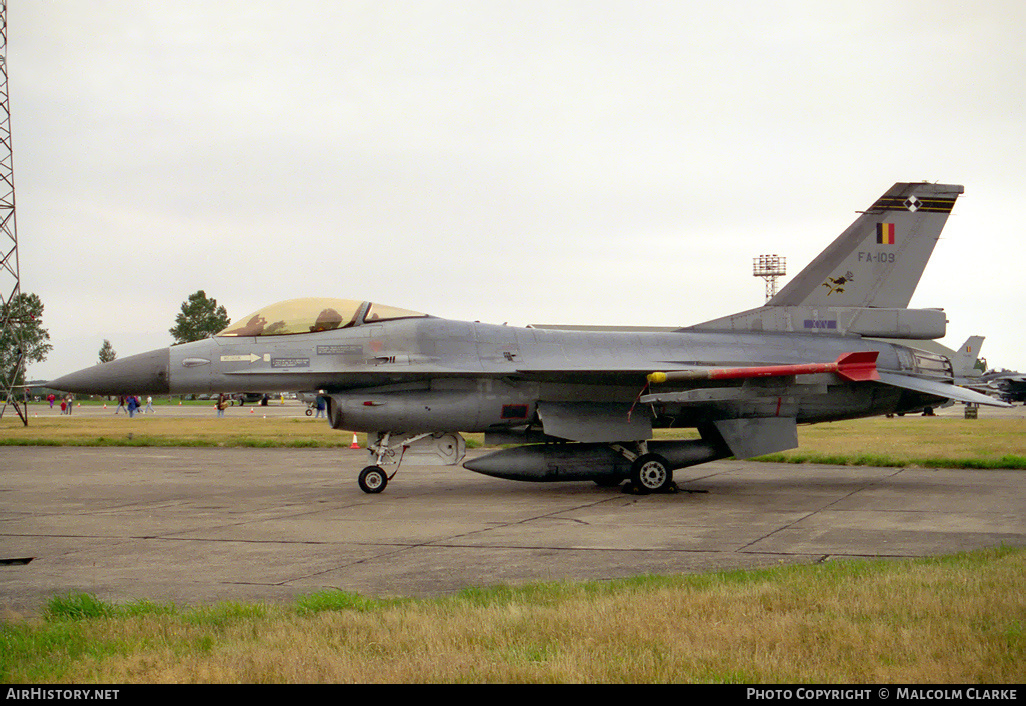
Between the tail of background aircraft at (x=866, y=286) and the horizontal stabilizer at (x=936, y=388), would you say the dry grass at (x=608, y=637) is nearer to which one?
the horizontal stabilizer at (x=936, y=388)

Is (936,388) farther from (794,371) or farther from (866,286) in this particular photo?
(794,371)

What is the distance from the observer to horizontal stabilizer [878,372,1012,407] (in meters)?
13.0

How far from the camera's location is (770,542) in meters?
8.44

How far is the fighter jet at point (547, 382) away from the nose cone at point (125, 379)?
0.02m

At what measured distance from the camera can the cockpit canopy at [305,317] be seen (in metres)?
12.8

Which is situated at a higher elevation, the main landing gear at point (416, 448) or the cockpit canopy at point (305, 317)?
the cockpit canopy at point (305, 317)

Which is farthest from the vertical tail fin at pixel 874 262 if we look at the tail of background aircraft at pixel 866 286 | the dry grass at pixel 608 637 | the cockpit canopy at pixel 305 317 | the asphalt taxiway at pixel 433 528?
the dry grass at pixel 608 637

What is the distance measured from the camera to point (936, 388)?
44.4ft

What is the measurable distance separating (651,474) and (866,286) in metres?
5.11

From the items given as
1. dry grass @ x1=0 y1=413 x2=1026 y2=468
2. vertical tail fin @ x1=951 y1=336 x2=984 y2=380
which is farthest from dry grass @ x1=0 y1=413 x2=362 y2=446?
vertical tail fin @ x1=951 y1=336 x2=984 y2=380

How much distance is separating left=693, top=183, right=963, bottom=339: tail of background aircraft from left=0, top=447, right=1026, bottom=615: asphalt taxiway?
2617 mm

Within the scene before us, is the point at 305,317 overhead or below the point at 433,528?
overhead

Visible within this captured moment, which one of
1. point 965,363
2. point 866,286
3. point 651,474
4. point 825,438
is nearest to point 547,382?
point 651,474

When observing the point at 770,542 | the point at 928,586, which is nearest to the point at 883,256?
the point at 770,542
